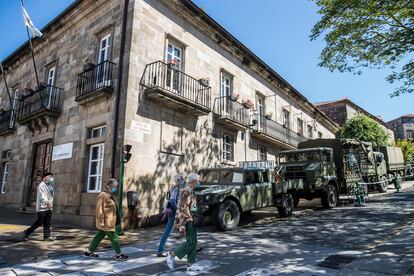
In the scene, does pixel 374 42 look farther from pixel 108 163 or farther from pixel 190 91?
pixel 108 163

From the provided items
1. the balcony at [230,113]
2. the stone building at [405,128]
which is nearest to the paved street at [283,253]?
the balcony at [230,113]

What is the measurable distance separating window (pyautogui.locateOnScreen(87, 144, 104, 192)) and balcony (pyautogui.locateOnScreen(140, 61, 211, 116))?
2698 mm

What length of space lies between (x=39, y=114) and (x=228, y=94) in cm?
902

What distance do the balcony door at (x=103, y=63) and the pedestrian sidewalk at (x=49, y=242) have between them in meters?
5.16

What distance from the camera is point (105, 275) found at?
458 centimetres

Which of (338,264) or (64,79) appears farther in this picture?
(64,79)

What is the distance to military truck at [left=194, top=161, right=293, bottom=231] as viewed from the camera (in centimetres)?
819

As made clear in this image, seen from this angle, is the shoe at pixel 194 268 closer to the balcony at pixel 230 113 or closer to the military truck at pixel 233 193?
the military truck at pixel 233 193

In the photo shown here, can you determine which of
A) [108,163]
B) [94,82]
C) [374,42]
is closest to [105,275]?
[108,163]

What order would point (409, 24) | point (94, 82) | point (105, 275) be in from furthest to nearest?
point (94, 82) < point (409, 24) < point (105, 275)

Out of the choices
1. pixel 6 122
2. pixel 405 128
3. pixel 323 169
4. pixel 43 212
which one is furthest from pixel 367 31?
pixel 405 128

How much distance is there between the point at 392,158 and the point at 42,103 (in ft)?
67.8

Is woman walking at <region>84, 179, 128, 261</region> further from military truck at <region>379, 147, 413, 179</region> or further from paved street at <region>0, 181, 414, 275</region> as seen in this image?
military truck at <region>379, 147, 413, 179</region>

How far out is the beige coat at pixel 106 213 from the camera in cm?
541
